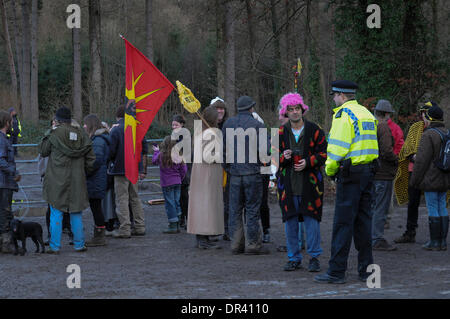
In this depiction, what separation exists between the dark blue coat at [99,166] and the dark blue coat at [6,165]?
3.58 ft

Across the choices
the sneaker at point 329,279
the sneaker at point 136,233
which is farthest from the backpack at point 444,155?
the sneaker at point 136,233

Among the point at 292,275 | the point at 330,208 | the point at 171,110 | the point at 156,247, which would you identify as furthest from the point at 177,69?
the point at 292,275

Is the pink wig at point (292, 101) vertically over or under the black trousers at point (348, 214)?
over

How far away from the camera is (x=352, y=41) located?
18812 millimetres

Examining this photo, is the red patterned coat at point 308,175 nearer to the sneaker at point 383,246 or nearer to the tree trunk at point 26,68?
the sneaker at point 383,246

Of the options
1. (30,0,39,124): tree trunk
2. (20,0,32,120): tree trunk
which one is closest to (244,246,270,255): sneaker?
(30,0,39,124): tree trunk

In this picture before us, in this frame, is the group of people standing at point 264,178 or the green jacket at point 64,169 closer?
the group of people standing at point 264,178

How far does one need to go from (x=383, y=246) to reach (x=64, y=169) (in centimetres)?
458

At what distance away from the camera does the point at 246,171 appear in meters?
8.71

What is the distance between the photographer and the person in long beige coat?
369 inches

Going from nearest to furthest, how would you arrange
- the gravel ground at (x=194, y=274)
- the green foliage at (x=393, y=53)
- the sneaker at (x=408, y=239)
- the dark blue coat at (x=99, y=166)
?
the gravel ground at (x=194, y=274)
the dark blue coat at (x=99, y=166)
the sneaker at (x=408, y=239)
the green foliage at (x=393, y=53)

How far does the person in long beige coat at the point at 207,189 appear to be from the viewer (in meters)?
9.38

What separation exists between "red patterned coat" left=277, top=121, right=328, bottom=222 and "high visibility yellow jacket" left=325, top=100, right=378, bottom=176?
632 millimetres

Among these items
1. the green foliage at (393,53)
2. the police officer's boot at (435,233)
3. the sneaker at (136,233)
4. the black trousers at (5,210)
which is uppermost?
the green foliage at (393,53)
